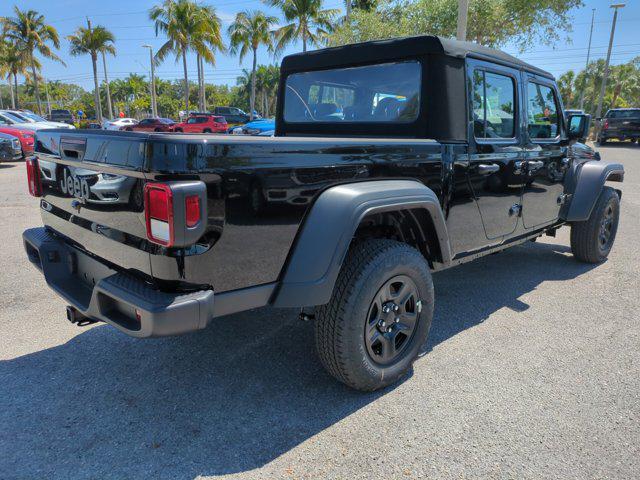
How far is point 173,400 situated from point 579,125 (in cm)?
409

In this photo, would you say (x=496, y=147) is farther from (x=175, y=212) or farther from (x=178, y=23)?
(x=178, y=23)

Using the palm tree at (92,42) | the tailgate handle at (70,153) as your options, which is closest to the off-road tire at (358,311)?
the tailgate handle at (70,153)

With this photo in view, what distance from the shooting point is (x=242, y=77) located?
6825 cm

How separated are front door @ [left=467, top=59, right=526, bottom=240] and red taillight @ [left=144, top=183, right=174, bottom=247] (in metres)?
2.07

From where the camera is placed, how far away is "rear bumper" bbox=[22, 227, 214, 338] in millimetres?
1797

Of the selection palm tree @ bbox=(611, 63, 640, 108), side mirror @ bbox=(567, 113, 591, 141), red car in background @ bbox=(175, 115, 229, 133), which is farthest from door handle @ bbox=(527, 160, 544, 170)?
palm tree @ bbox=(611, 63, 640, 108)

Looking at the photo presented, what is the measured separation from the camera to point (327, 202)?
218cm

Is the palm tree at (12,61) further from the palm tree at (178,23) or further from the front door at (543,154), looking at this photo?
the front door at (543,154)

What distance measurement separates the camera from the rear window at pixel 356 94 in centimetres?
307

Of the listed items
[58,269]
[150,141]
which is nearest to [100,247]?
[58,269]

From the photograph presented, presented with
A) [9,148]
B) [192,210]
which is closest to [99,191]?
[192,210]

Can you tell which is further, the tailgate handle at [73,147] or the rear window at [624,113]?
the rear window at [624,113]

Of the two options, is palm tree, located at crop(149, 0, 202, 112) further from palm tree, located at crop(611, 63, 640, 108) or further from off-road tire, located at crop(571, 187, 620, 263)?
palm tree, located at crop(611, 63, 640, 108)

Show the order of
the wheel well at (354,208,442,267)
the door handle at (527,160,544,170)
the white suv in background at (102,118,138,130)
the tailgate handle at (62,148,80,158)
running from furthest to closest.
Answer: the white suv in background at (102,118,138,130)
the door handle at (527,160,544,170)
the wheel well at (354,208,442,267)
the tailgate handle at (62,148,80,158)
